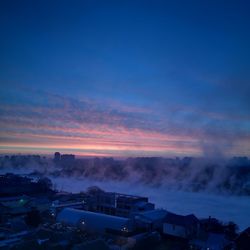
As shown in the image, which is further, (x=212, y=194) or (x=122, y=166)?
(x=122, y=166)

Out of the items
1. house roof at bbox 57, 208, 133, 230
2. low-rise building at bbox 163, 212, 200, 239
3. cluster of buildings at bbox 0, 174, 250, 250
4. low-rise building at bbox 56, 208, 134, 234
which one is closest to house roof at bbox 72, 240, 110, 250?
cluster of buildings at bbox 0, 174, 250, 250

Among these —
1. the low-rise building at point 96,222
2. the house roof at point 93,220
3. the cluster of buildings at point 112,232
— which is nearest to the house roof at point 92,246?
the cluster of buildings at point 112,232

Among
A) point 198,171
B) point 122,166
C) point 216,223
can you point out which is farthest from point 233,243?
point 122,166

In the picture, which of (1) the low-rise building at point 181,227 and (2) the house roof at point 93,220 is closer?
(1) the low-rise building at point 181,227

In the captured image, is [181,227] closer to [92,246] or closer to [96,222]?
[96,222]

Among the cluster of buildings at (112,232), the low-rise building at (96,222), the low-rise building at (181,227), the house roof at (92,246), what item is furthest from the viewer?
the low-rise building at (96,222)

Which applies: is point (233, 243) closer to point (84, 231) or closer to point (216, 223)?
point (216, 223)

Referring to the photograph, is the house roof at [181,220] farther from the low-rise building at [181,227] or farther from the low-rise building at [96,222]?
the low-rise building at [96,222]

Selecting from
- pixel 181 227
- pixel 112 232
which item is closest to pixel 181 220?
pixel 181 227

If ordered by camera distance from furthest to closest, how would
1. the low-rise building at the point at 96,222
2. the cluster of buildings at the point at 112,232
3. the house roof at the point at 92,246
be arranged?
the low-rise building at the point at 96,222
the cluster of buildings at the point at 112,232
the house roof at the point at 92,246

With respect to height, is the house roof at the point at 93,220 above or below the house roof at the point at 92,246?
below

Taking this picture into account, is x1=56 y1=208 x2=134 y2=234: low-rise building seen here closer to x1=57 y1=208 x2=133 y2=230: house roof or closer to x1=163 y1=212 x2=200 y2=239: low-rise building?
x1=57 y1=208 x2=133 y2=230: house roof
